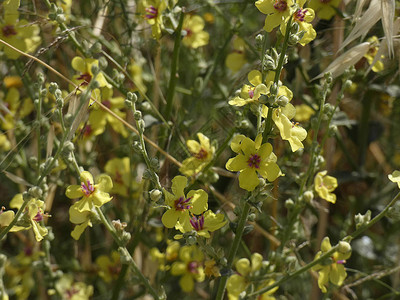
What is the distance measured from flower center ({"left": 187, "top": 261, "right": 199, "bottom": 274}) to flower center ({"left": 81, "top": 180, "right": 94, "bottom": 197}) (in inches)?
22.5

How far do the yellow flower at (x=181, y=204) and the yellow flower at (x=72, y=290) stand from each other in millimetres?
640

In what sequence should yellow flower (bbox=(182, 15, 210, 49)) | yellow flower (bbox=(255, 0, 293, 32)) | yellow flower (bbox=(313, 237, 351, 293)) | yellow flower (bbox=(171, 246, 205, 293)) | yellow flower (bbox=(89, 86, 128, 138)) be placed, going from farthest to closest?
1. yellow flower (bbox=(182, 15, 210, 49))
2. yellow flower (bbox=(171, 246, 205, 293))
3. yellow flower (bbox=(89, 86, 128, 138))
4. yellow flower (bbox=(313, 237, 351, 293))
5. yellow flower (bbox=(255, 0, 293, 32))

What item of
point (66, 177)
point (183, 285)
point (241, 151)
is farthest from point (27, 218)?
point (183, 285)

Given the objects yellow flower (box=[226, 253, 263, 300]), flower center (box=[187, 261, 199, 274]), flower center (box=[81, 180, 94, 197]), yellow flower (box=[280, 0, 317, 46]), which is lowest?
flower center (box=[187, 261, 199, 274])

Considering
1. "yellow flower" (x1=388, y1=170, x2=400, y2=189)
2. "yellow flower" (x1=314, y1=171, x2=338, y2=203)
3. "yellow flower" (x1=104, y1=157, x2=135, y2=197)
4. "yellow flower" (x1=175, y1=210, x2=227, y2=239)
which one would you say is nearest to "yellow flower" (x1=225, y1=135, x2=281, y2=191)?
"yellow flower" (x1=175, y1=210, x2=227, y2=239)

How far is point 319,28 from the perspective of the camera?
160cm

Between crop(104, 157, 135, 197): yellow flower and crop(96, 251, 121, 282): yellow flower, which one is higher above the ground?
crop(104, 157, 135, 197): yellow flower

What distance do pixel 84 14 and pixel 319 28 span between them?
2.59ft

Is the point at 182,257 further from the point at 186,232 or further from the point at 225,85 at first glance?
the point at 225,85

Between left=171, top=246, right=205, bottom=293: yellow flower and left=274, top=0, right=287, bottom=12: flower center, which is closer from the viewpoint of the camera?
left=274, top=0, right=287, bottom=12: flower center

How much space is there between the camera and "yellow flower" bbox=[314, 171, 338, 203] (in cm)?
135

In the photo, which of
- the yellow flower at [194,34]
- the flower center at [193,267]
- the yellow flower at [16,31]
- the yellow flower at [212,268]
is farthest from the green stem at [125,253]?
the yellow flower at [194,34]

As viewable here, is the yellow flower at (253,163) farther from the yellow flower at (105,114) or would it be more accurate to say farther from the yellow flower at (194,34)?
the yellow flower at (194,34)

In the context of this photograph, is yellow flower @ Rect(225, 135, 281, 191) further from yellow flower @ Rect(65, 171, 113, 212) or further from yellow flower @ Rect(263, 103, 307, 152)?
yellow flower @ Rect(65, 171, 113, 212)
